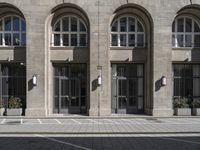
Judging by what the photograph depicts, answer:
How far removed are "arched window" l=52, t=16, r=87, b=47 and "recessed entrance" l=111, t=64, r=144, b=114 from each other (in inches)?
137

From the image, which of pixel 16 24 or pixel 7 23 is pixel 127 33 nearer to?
pixel 16 24

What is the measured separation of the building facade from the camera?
87.4 feet

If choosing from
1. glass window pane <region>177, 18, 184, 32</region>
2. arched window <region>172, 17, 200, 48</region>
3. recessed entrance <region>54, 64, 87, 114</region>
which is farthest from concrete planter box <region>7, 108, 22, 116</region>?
glass window pane <region>177, 18, 184, 32</region>

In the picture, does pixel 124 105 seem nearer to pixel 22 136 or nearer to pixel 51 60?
pixel 51 60

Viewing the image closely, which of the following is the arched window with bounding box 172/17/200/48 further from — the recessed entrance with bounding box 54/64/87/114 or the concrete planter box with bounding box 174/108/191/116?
the recessed entrance with bounding box 54/64/87/114

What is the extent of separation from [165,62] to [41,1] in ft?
31.9

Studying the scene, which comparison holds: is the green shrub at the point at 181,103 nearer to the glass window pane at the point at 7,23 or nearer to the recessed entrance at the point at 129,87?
the recessed entrance at the point at 129,87

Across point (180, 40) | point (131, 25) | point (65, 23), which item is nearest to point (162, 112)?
point (180, 40)

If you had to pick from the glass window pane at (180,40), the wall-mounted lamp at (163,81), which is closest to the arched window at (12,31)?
the wall-mounted lamp at (163,81)

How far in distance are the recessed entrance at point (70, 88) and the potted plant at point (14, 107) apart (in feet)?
8.96

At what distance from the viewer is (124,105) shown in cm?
2856

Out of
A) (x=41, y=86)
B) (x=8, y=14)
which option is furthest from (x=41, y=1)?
(x=41, y=86)
